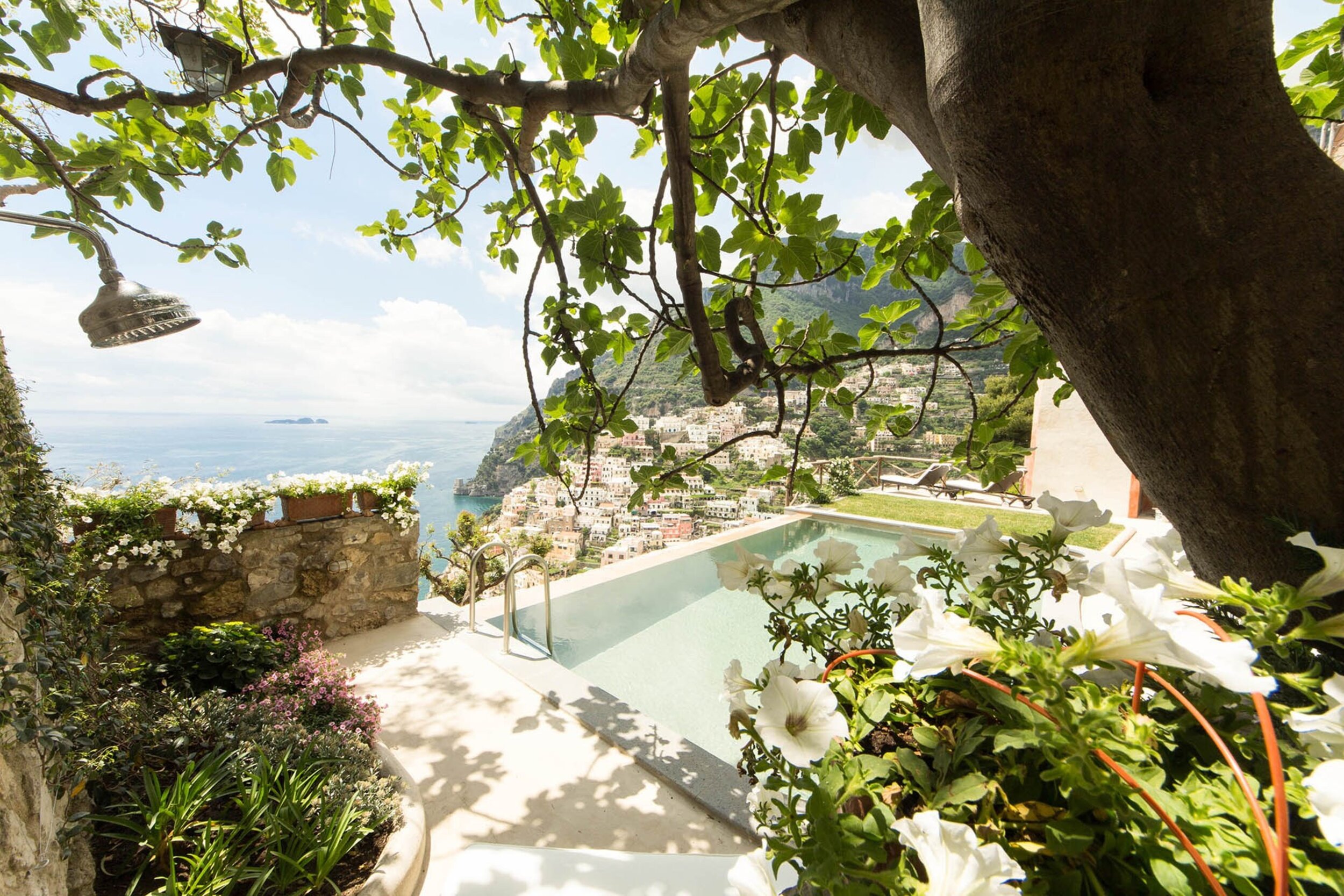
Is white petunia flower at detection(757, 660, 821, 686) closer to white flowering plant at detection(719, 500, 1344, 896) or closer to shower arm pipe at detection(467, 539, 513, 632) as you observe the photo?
white flowering plant at detection(719, 500, 1344, 896)

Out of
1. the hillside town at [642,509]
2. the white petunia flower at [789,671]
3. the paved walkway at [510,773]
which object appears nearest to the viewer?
the white petunia flower at [789,671]

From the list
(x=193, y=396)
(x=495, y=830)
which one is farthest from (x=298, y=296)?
(x=495, y=830)

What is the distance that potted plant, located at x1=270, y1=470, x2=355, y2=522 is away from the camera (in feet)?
11.1

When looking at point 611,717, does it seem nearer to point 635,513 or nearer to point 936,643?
point 635,513

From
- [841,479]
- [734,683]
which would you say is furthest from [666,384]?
[734,683]

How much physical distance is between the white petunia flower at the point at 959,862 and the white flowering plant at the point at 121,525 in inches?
148

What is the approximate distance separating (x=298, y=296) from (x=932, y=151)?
2312cm

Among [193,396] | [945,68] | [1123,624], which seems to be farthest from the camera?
[193,396]

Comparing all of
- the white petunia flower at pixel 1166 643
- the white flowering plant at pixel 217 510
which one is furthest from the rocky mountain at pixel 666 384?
the white petunia flower at pixel 1166 643

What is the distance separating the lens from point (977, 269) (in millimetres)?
1213

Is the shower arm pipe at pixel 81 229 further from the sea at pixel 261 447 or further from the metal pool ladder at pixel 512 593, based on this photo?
the metal pool ladder at pixel 512 593

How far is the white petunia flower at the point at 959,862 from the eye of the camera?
280 mm

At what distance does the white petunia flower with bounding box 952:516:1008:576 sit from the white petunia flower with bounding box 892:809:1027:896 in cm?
34

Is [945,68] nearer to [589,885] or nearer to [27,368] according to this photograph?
[589,885]
